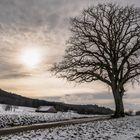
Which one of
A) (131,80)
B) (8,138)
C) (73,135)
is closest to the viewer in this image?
(8,138)

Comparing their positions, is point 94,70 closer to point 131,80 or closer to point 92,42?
point 92,42

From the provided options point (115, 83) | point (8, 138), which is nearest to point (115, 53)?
point (115, 83)

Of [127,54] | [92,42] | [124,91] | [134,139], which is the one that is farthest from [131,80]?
[134,139]

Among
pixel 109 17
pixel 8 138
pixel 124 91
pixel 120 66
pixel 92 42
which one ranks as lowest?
pixel 8 138

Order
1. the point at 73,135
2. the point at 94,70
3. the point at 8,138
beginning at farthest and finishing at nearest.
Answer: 1. the point at 94,70
2. the point at 73,135
3. the point at 8,138

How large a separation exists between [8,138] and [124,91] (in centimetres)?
2665

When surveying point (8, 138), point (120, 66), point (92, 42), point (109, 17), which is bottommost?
point (8, 138)

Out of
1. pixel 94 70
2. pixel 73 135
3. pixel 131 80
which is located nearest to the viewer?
pixel 73 135

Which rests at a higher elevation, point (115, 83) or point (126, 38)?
point (126, 38)

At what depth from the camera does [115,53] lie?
40.3 m

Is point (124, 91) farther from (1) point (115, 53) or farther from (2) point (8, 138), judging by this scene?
(2) point (8, 138)

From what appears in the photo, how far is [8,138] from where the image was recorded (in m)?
17.7

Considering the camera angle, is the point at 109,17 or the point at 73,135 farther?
the point at 109,17

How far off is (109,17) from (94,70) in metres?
7.48
